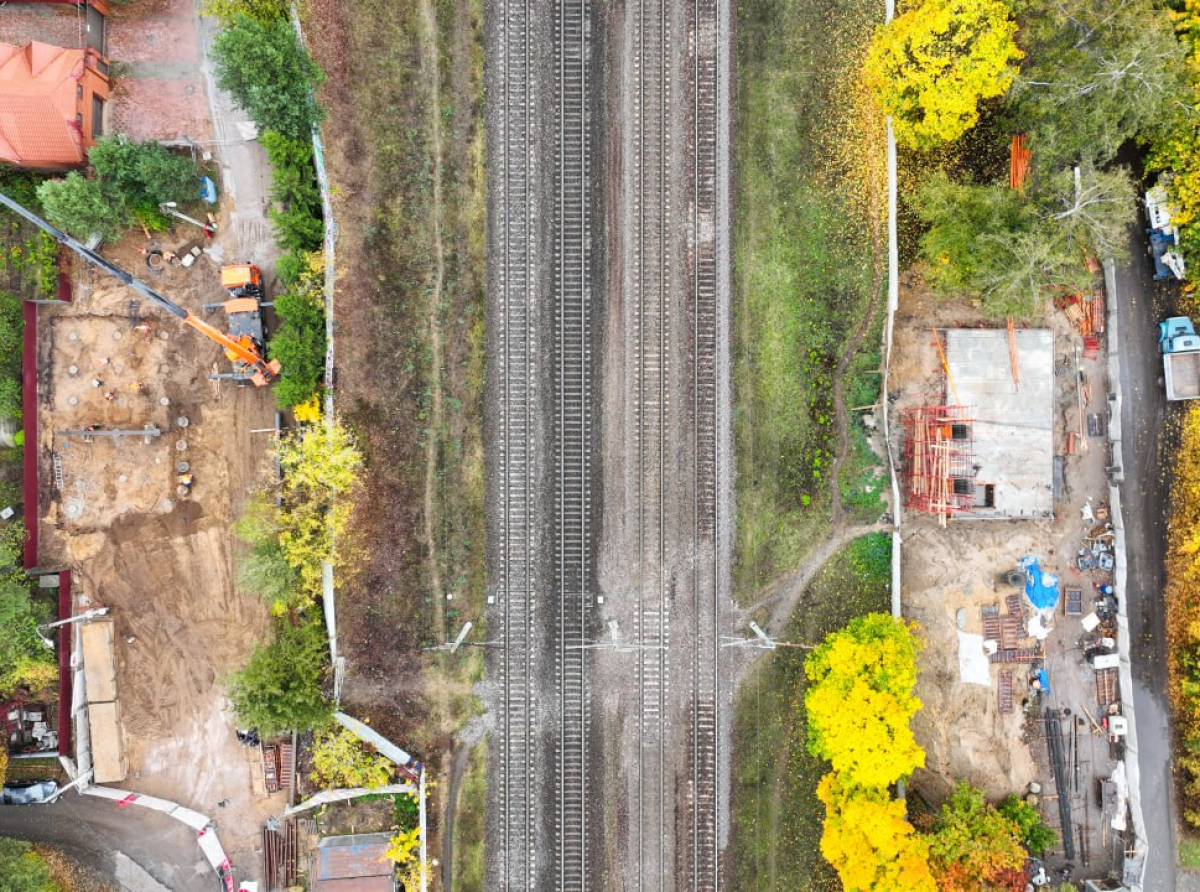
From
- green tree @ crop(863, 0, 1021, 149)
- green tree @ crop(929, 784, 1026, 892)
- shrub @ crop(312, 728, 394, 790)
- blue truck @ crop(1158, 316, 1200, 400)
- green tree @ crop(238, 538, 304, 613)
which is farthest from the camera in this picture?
blue truck @ crop(1158, 316, 1200, 400)

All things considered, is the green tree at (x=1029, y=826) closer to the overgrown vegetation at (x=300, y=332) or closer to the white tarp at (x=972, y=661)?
the white tarp at (x=972, y=661)

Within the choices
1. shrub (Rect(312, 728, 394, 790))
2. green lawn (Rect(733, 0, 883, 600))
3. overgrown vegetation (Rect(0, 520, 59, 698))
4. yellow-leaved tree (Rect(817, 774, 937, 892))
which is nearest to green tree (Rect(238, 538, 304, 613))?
shrub (Rect(312, 728, 394, 790))

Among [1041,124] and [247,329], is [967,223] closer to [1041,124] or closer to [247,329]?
[1041,124]

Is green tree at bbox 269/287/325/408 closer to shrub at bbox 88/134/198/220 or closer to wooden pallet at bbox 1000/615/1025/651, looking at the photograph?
shrub at bbox 88/134/198/220

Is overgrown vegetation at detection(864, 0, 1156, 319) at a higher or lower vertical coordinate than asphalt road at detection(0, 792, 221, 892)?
higher

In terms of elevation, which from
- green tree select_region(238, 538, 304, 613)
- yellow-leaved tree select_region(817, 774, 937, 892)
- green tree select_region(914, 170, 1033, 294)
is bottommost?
yellow-leaved tree select_region(817, 774, 937, 892)

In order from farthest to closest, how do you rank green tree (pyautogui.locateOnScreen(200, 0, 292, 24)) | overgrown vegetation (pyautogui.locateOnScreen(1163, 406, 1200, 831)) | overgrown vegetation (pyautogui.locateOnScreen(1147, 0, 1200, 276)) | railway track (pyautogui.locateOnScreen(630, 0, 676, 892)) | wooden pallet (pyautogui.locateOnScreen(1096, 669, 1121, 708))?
wooden pallet (pyautogui.locateOnScreen(1096, 669, 1121, 708))
overgrown vegetation (pyautogui.locateOnScreen(1163, 406, 1200, 831))
railway track (pyautogui.locateOnScreen(630, 0, 676, 892))
green tree (pyautogui.locateOnScreen(200, 0, 292, 24))
overgrown vegetation (pyautogui.locateOnScreen(1147, 0, 1200, 276))

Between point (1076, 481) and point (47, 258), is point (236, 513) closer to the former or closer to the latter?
point (47, 258)

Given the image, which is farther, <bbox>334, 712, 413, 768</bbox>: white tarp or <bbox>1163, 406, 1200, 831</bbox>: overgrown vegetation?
<bbox>1163, 406, 1200, 831</bbox>: overgrown vegetation

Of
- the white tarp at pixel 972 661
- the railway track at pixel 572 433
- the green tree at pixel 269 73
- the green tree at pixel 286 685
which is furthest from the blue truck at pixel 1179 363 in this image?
the green tree at pixel 286 685
